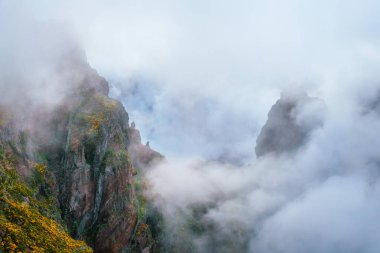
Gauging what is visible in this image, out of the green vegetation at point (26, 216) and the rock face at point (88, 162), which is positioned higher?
the rock face at point (88, 162)

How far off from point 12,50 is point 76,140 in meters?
26.0

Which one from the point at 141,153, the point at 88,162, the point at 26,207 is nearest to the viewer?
the point at 26,207

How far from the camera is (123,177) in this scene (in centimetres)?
11325

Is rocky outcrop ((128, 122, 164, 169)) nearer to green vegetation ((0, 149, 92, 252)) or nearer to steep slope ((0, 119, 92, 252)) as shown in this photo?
steep slope ((0, 119, 92, 252))

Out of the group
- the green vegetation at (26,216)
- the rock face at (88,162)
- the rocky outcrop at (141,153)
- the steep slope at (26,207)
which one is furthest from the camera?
the rocky outcrop at (141,153)

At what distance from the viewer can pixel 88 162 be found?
341ft

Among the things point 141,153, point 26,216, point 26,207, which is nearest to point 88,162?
point 26,207

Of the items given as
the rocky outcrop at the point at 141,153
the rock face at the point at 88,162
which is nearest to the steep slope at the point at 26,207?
the rock face at the point at 88,162

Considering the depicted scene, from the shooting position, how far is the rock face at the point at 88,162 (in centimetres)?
9612

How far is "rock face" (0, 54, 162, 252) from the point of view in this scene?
315 ft

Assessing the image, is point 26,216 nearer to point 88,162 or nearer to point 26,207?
point 26,207

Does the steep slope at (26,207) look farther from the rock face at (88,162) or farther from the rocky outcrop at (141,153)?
the rocky outcrop at (141,153)

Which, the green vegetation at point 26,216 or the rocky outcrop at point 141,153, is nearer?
the green vegetation at point 26,216

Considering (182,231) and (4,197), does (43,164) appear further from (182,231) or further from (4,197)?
(182,231)
